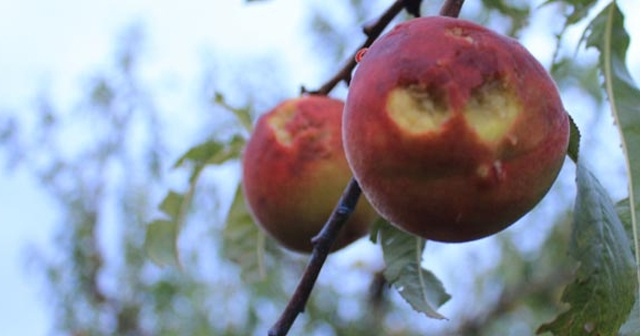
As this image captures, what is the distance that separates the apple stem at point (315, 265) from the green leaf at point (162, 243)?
484 millimetres

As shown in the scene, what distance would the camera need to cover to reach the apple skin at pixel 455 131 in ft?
2.03

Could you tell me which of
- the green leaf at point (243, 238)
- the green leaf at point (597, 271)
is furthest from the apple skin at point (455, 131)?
the green leaf at point (243, 238)

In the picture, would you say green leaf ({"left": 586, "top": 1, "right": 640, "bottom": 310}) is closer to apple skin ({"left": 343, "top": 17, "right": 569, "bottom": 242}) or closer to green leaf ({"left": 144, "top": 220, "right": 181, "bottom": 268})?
apple skin ({"left": 343, "top": 17, "right": 569, "bottom": 242})

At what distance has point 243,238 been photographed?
1295 millimetres

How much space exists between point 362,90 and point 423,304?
11.1 inches

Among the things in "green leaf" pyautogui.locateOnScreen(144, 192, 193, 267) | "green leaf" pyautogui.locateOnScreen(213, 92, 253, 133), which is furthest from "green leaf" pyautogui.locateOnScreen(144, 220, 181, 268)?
"green leaf" pyautogui.locateOnScreen(213, 92, 253, 133)

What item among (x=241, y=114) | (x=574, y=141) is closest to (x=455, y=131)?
(x=574, y=141)

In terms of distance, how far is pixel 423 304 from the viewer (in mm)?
857

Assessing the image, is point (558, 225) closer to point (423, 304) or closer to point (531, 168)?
point (423, 304)

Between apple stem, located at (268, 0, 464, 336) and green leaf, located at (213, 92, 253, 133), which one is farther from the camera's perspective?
green leaf, located at (213, 92, 253, 133)

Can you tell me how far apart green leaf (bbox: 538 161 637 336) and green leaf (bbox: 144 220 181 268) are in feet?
2.21

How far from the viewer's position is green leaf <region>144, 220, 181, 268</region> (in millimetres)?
1268

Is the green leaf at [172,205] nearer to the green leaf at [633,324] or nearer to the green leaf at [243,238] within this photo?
the green leaf at [243,238]

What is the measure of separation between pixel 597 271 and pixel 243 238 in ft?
2.23
